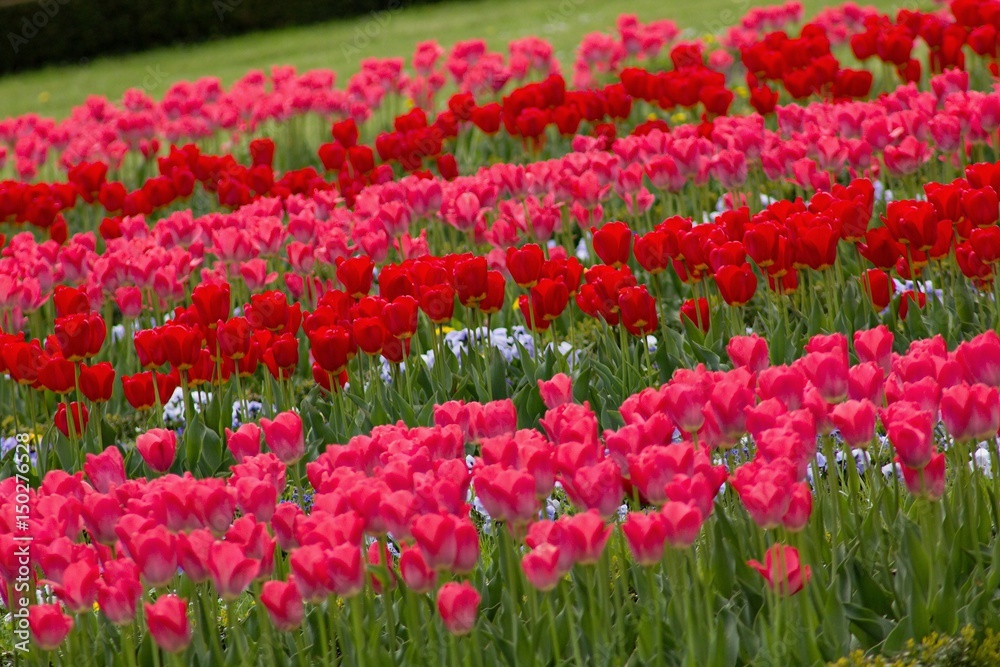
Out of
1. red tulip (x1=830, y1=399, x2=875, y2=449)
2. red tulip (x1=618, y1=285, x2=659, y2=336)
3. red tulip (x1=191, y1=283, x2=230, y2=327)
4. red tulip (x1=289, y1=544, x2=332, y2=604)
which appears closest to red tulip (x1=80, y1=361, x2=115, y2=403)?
red tulip (x1=191, y1=283, x2=230, y2=327)

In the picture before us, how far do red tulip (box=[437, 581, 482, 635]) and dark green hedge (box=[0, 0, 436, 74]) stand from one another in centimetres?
1937

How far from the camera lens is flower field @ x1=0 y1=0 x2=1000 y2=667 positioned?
8.55 feet

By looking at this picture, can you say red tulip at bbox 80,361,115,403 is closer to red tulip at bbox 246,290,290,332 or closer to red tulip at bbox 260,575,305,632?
red tulip at bbox 246,290,290,332

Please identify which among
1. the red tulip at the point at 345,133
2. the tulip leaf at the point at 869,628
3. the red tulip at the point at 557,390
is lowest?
the tulip leaf at the point at 869,628

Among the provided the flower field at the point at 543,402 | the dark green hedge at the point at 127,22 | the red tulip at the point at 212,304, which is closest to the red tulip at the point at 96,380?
the flower field at the point at 543,402

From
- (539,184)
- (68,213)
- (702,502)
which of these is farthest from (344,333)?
(68,213)

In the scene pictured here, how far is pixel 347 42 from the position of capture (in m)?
18.5

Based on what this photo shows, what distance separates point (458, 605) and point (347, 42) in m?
16.8

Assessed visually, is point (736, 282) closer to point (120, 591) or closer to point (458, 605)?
point (458, 605)

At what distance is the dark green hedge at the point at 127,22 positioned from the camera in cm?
2020

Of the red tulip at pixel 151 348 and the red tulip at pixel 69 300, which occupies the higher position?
the red tulip at pixel 69 300

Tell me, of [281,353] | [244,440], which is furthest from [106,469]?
[281,353]

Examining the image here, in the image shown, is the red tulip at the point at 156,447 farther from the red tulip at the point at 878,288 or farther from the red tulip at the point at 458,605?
the red tulip at the point at 878,288

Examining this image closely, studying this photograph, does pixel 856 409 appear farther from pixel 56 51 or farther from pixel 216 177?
pixel 56 51
